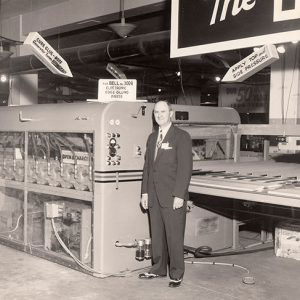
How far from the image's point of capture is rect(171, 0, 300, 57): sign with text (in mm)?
4000

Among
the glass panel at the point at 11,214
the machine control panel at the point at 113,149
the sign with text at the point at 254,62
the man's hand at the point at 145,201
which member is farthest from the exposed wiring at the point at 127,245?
the sign with text at the point at 254,62

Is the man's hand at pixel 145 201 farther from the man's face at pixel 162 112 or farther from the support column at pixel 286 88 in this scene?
the support column at pixel 286 88

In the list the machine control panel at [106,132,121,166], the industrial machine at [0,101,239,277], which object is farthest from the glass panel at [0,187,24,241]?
the machine control panel at [106,132,121,166]

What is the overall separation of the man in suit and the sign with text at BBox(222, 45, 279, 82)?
741 mm

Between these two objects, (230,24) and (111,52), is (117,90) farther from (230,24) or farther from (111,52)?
(111,52)

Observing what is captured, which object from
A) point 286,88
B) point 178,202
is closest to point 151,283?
point 178,202

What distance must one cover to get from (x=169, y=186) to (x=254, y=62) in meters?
1.39

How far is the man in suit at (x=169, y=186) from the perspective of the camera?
14.2 ft

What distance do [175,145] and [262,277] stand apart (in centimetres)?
167

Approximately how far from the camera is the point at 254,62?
4.44 meters

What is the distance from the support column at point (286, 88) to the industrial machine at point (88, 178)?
1.75ft

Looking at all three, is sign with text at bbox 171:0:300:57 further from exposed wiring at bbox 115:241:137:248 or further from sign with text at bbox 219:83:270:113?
sign with text at bbox 219:83:270:113

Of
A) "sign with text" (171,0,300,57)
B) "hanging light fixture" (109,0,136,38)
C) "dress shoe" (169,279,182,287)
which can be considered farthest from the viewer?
"hanging light fixture" (109,0,136,38)

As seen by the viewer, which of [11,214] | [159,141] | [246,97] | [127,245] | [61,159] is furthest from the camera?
[246,97]
